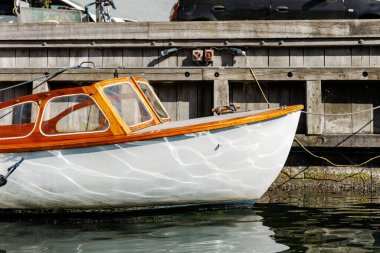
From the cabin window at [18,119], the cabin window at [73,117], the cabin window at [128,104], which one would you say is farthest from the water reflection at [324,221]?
the cabin window at [18,119]

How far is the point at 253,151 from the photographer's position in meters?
7.94

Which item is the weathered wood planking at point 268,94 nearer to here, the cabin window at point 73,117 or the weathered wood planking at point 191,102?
the weathered wood planking at point 191,102

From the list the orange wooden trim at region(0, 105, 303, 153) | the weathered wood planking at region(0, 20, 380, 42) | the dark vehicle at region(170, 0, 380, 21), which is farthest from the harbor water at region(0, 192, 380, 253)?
the dark vehicle at region(170, 0, 380, 21)

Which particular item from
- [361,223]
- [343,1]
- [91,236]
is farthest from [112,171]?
[343,1]

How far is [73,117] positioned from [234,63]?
2997 millimetres

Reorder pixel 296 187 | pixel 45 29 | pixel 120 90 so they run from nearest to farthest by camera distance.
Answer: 1. pixel 120 90
2. pixel 296 187
3. pixel 45 29

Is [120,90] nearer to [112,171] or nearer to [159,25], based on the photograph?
[112,171]

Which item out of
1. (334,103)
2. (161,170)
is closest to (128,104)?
(161,170)

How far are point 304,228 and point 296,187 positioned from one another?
7.20 feet

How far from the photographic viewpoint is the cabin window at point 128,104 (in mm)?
8320

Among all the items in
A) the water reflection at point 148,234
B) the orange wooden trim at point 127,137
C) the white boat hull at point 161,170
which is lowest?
the water reflection at point 148,234

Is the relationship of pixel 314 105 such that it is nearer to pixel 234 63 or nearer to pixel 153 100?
pixel 234 63

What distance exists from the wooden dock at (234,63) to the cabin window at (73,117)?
5.25 ft

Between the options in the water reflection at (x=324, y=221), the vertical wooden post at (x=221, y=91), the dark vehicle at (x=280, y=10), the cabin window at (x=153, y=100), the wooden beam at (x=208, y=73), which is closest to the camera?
the water reflection at (x=324, y=221)
